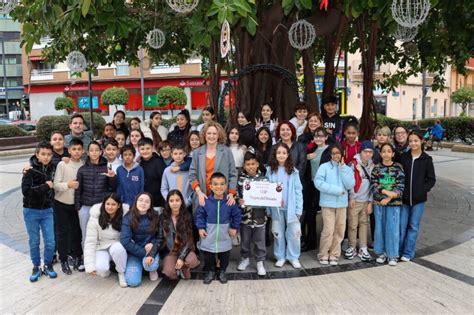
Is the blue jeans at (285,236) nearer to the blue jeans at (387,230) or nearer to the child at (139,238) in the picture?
the blue jeans at (387,230)

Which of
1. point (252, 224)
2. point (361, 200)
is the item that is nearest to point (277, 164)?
point (252, 224)

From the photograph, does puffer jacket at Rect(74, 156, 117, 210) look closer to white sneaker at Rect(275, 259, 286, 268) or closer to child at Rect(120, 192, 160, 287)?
child at Rect(120, 192, 160, 287)

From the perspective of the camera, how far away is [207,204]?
452cm

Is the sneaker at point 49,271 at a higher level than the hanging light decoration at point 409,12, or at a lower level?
lower

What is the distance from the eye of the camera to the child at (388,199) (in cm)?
487

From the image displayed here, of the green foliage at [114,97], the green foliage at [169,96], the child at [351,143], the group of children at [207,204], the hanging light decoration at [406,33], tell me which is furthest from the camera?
the green foliage at [114,97]

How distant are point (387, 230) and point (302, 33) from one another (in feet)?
10.7

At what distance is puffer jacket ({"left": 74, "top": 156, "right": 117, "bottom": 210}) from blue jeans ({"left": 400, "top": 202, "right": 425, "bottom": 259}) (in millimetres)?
3383

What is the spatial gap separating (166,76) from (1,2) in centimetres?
2769


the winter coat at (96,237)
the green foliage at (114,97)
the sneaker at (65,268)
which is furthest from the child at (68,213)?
the green foliage at (114,97)

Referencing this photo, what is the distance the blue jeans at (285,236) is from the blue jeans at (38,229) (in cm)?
244

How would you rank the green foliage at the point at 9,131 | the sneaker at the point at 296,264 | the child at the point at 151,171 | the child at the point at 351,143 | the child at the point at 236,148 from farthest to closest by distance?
the green foliage at the point at 9,131, the child at the point at 351,143, the child at the point at 236,148, the child at the point at 151,171, the sneaker at the point at 296,264

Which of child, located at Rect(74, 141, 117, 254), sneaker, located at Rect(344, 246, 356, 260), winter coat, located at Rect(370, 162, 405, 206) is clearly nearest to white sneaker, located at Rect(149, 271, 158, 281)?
child, located at Rect(74, 141, 117, 254)

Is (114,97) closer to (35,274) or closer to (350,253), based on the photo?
(35,274)
